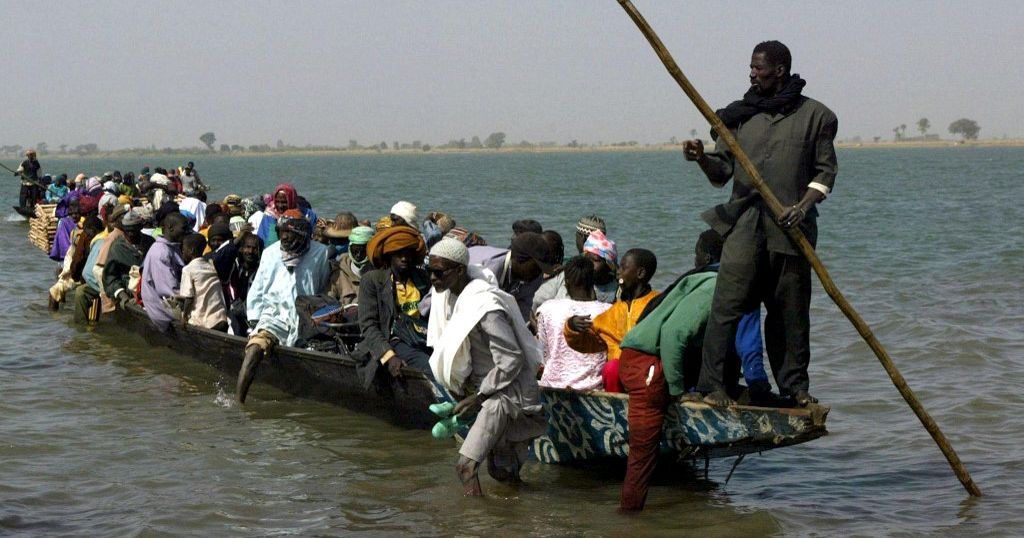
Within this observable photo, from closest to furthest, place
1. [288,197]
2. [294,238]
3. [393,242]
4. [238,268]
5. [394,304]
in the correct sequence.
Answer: [393,242] < [394,304] < [294,238] < [238,268] < [288,197]

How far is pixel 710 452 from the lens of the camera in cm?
691

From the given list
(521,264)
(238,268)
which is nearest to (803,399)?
(521,264)

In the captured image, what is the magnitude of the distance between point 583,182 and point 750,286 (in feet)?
205

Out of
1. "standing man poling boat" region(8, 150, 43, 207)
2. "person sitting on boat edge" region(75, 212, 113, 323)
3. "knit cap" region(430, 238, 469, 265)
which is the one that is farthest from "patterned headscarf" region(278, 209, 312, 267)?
"standing man poling boat" region(8, 150, 43, 207)

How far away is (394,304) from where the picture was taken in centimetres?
807

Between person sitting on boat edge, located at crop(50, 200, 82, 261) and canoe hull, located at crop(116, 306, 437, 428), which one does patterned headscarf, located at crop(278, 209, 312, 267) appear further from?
person sitting on boat edge, located at crop(50, 200, 82, 261)

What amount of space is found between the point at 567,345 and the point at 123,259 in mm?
7194

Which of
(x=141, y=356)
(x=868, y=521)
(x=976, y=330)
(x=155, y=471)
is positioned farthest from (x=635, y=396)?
(x=976, y=330)

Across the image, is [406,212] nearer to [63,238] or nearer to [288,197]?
[288,197]

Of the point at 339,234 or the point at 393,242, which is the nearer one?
the point at 393,242

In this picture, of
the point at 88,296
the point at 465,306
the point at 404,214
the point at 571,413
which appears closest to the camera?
the point at 465,306

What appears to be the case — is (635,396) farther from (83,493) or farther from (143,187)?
(143,187)

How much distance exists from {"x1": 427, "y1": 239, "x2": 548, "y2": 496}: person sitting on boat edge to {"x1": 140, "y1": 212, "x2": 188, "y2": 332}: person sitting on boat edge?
5312 mm

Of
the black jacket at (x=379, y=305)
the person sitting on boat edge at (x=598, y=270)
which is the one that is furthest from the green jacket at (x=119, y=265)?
the person sitting on boat edge at (x=598, y=270)
